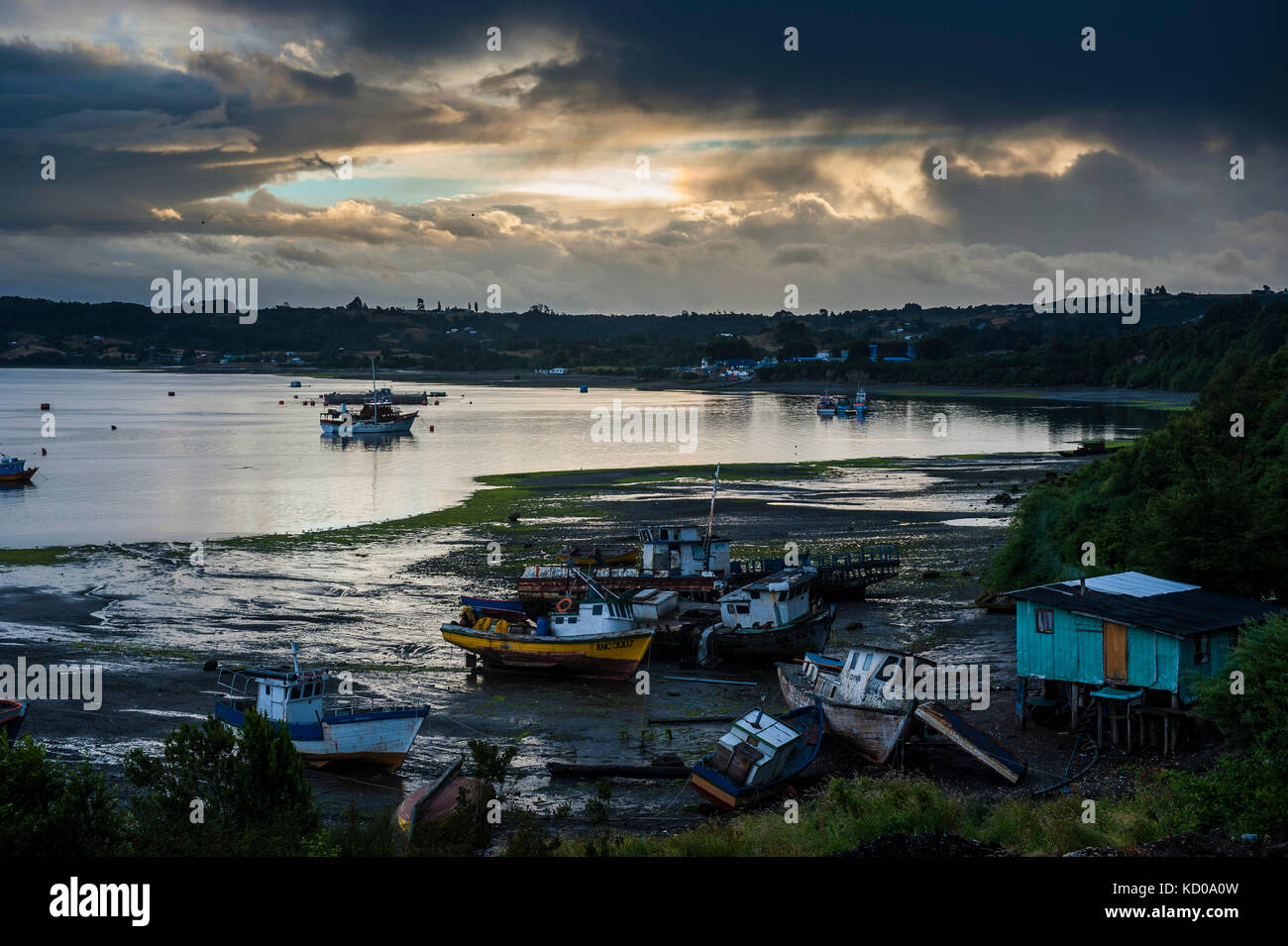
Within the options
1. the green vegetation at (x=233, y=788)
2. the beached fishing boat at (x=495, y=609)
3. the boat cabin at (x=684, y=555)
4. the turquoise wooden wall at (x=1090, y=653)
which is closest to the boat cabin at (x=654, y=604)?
the boat cabin at (x=684, y=555)

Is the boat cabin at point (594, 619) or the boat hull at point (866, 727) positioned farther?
the boat cabin at point (594, 619)

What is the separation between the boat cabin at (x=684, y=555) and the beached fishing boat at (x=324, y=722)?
58.6 ft

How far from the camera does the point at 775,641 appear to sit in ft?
117

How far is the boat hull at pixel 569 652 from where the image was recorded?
34.6 metres

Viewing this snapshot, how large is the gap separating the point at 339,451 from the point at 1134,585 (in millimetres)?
100807

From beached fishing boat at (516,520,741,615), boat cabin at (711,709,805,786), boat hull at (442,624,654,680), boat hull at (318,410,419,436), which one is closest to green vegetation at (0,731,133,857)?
boat cabin at (711,709,805,786)

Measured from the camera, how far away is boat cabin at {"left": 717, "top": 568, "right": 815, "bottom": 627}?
119 ft

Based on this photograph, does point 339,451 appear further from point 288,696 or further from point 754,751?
point 754,751

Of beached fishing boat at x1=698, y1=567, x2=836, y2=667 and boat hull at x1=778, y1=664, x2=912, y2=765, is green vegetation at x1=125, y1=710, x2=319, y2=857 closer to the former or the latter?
boat hull at x1=778, y1=664, x2=912, y2=765

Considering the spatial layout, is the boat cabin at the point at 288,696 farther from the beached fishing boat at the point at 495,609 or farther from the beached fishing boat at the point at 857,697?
the beached fishing boat at the point at 857,697

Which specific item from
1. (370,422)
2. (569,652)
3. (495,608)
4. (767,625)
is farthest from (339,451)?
(767,625)

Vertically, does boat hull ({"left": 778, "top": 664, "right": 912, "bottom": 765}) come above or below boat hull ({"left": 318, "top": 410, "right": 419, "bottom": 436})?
below

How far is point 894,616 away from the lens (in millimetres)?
40969
